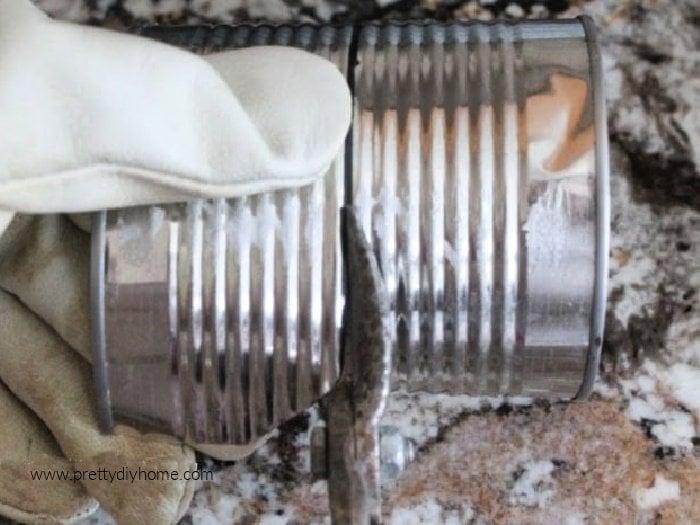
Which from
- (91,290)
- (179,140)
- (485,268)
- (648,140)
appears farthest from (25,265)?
(648,140)

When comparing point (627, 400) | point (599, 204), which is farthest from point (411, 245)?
point (627, 400)

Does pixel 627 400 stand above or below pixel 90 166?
below

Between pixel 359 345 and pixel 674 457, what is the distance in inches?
13.4

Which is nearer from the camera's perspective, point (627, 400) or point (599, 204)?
point (599, 204)

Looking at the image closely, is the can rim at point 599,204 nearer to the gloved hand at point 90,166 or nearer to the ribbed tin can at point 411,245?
the ribbed tin can at point 411,245

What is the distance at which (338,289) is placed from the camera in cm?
58

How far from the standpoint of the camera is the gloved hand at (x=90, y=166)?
48cm

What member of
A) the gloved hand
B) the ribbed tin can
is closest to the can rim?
the ribbed tin can

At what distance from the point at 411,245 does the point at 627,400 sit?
28cm

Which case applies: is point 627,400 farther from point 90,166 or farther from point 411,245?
point 90,166

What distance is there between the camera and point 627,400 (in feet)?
2.44

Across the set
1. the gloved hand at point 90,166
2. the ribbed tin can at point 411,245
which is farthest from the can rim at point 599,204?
the gloved hand at point 90,166

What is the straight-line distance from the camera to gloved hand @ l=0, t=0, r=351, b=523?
0.48m

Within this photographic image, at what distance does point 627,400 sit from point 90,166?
0.48 metres
